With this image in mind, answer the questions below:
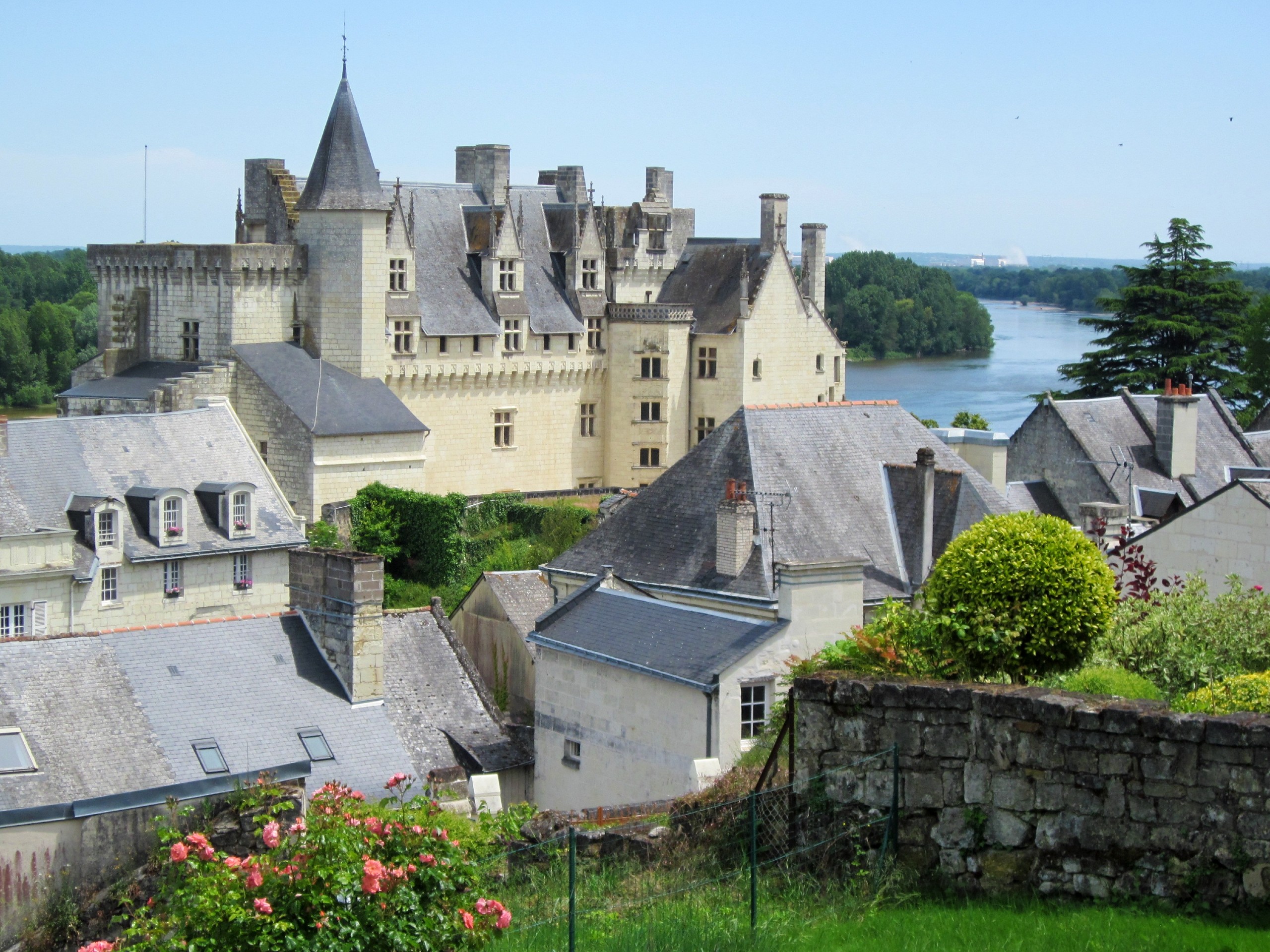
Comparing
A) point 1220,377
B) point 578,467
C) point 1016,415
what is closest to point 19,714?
point 578,467

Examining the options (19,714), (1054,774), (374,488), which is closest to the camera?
(1054,774)

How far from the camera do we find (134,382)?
4462cm

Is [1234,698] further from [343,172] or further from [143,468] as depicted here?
[343,172]

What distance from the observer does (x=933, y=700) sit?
1100 centimetres

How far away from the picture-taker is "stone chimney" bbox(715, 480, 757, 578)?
22.6 metres

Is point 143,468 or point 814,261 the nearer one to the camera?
point 143,468

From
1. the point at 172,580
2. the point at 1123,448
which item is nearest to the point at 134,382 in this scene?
the point at 172,580

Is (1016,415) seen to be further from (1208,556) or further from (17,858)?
(17,858)

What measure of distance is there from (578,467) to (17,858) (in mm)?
38110

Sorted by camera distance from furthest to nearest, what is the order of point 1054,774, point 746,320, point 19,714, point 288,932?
point 746,320 → point 19,714 → point 1054,774 → point 288,932

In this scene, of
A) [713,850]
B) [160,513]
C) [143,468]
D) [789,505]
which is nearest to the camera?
[713,850]

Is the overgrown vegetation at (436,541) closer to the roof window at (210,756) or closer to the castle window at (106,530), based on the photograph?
the castle window at (106,530)

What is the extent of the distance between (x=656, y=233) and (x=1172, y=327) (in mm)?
18264

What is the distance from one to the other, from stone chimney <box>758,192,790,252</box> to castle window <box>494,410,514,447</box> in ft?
29.6
